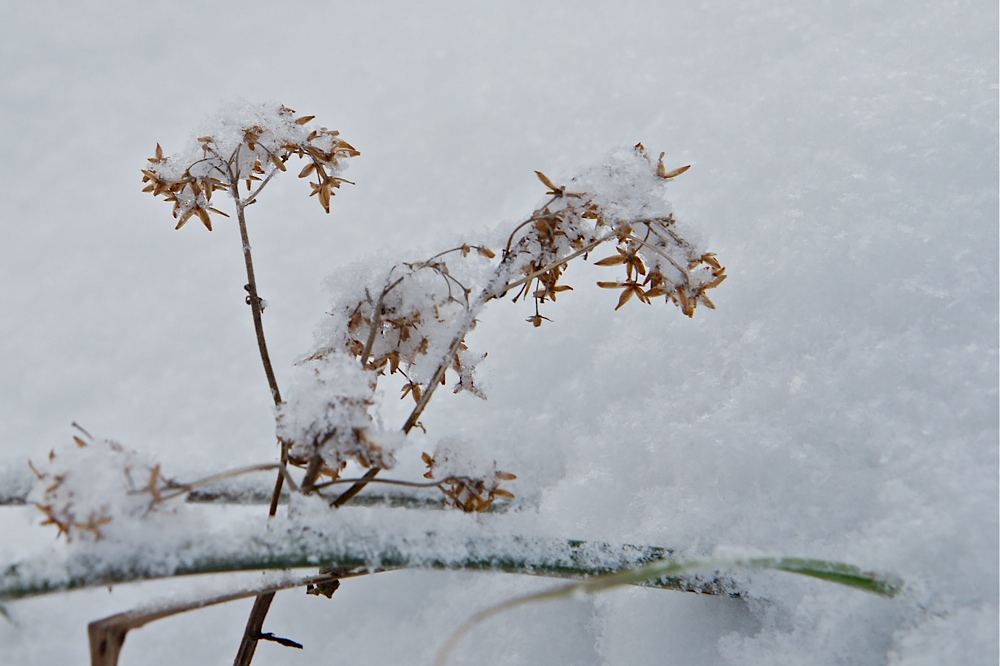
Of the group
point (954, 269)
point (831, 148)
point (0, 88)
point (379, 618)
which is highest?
point (0, 88)

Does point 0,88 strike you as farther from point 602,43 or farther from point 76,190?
point 602,43

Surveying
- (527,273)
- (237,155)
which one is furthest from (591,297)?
(237,155)

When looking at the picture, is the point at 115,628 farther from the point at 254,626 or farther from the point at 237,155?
the point at 237,155

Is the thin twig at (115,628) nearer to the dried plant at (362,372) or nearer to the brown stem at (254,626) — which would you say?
the dried plant at (362,372)

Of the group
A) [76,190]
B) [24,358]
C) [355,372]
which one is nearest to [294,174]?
[76,190]

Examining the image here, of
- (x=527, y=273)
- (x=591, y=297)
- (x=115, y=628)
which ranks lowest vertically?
(x=115, y=628)
